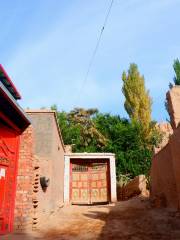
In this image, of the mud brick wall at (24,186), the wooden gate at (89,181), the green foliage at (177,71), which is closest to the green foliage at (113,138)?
the wooden gate at (89,181)

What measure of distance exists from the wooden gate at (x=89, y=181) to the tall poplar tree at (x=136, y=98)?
9.34 meters

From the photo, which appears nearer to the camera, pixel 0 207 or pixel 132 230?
pixel 0 207

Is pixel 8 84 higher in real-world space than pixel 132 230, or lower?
higher

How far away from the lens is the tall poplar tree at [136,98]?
2462 cm

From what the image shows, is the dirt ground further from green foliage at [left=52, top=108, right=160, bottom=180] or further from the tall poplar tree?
the tall poplar tree

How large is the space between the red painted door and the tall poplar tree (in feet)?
58.5

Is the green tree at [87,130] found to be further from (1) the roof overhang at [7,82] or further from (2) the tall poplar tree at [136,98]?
(1) the roof overhang at [7,82]

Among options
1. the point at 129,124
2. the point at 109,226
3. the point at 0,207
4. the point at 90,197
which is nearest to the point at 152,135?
the point at 129,124

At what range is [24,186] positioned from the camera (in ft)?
20.5

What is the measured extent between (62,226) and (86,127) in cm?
1555

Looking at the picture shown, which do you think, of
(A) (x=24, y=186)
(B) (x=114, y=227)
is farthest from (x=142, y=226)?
(A) (x=24, y=186)

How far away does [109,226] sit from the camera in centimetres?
674

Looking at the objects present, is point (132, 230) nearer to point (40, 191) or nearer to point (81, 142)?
point (40, 191)

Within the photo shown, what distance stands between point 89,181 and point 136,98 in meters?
13.9
